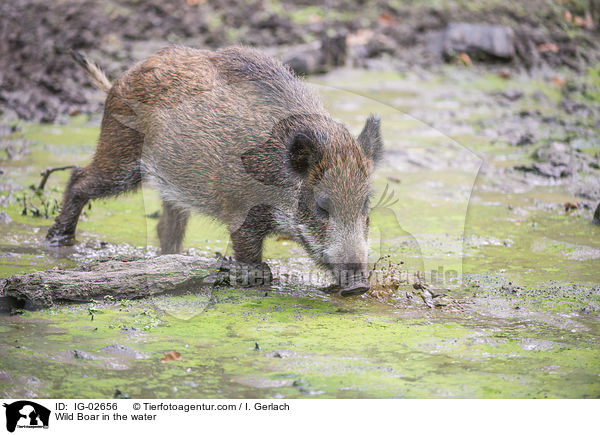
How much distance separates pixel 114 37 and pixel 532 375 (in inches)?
421

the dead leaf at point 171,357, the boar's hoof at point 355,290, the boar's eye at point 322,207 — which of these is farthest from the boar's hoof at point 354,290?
the dead leaf at point 171,357

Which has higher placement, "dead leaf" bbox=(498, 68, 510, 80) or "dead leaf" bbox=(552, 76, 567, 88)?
"dead leaf" bbox=(498, 68, 510, 80)

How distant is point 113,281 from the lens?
16.9 feet

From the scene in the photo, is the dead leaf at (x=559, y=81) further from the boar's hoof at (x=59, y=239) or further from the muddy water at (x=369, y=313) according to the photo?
the boar's hoof at (x=59, y=239)

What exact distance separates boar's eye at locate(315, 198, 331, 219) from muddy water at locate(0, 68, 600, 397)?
23.3 inches

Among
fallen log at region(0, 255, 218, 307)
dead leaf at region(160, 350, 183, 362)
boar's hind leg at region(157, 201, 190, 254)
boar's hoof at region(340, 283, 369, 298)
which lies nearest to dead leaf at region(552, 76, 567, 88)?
boar's hind leg at region(157, 201, 190, 254)

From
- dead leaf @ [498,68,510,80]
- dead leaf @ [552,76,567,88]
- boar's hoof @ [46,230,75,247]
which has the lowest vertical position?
boar's hoof @ [46,230,75,247]

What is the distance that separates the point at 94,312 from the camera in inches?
191

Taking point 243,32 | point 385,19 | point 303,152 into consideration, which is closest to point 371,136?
point 303,152

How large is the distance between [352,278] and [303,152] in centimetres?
98

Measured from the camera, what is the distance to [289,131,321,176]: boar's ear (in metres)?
5.37

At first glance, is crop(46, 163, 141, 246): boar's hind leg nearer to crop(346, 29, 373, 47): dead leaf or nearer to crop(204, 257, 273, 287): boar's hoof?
crop(204, 257, 273, 287): boar's hoof

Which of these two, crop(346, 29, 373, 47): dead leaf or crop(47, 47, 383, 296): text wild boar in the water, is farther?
crop(346, 29, 373, 47): dead leaf
